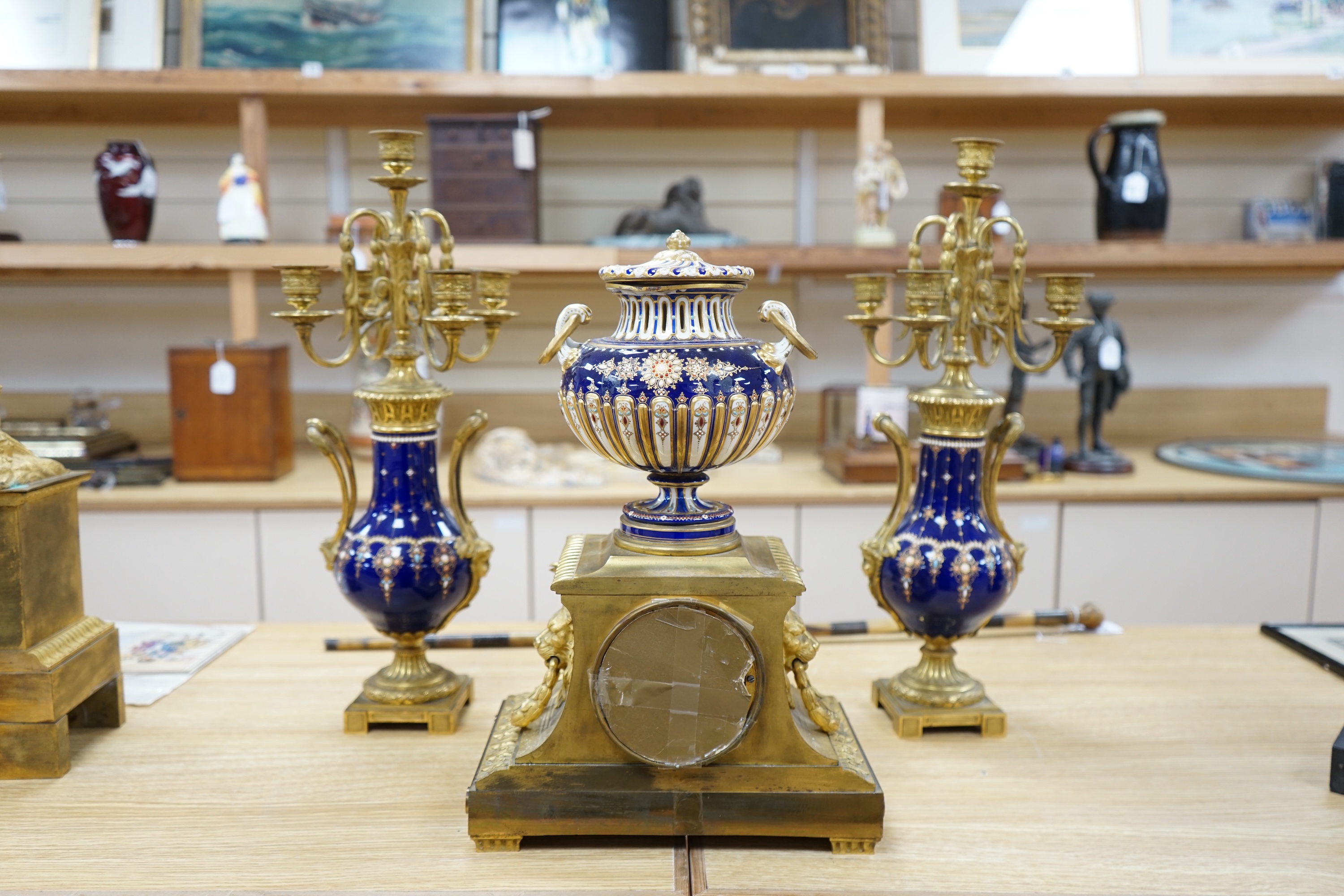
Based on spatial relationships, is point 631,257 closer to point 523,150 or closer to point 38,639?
point 523,150

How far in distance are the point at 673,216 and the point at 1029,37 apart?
3.66 ft

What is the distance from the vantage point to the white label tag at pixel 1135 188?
8.79ft

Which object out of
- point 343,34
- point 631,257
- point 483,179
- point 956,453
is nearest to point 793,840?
point 956,453

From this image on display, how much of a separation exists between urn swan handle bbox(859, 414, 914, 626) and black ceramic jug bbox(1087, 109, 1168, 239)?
175 centimetres

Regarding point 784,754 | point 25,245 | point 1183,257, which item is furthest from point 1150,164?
point 25,245

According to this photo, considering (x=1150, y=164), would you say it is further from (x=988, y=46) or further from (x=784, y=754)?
(x=784, y=754)

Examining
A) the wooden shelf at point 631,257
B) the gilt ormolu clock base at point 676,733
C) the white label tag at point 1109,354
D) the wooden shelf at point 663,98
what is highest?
the wooden shelf at point 663,98

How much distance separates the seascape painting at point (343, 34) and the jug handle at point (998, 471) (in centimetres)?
210

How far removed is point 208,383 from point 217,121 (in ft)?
3.06

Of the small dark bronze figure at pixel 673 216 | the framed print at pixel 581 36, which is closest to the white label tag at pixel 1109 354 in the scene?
the small dark bronze figure at pixel 673 216

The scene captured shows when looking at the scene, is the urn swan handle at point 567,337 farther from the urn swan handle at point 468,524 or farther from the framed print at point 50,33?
the framed print at point 50,33

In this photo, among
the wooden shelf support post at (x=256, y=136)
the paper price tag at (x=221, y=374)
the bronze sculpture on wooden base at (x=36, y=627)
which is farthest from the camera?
the wooden shelf support post at (x=256, y=136)

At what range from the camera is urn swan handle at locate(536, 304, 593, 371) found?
104 cm

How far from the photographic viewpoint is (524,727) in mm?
1097
